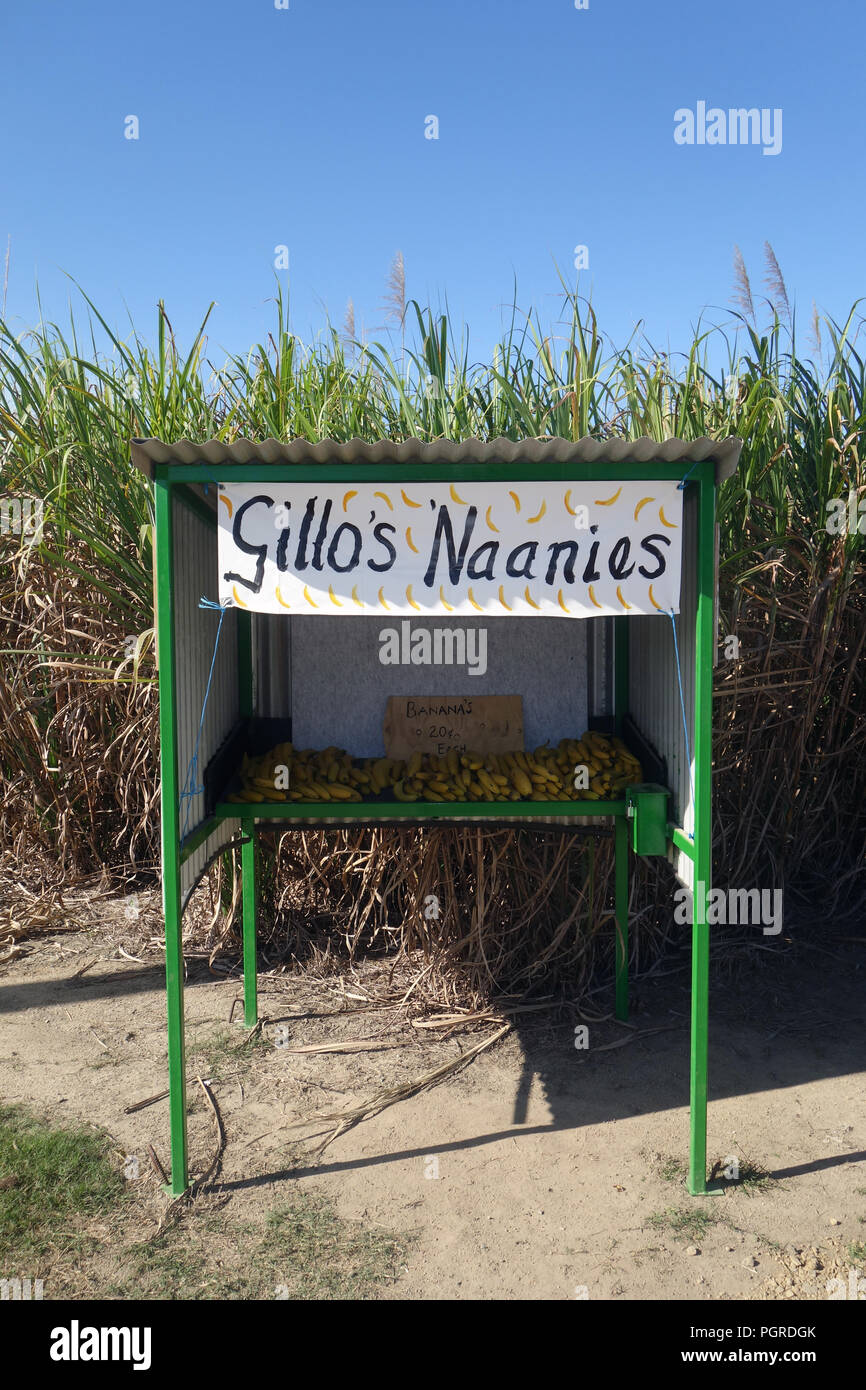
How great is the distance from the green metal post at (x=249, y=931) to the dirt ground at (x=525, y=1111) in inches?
4.4

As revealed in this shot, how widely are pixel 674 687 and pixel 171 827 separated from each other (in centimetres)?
194

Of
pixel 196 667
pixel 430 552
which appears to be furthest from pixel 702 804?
pixel 196 667

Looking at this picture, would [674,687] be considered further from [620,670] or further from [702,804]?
[620,670]

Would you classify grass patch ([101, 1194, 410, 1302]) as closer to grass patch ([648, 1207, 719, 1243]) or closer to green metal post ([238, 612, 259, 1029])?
grass patch ([648, 1207, 719, 1243])

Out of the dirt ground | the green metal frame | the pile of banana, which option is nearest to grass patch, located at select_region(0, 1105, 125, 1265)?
the dirt ground

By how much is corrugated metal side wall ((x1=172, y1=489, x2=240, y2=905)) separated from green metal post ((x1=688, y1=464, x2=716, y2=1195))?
5.75ft

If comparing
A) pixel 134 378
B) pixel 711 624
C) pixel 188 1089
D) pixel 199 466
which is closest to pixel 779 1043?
pixel 711 624

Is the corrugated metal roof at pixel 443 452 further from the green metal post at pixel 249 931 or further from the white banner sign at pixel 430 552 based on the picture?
the green metal post at pixel 249 931

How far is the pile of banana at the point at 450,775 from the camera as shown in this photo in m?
3.90

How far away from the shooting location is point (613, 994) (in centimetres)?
472

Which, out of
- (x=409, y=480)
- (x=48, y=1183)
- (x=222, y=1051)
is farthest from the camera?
(x=222, y=1051)

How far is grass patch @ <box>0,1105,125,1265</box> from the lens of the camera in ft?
9.59

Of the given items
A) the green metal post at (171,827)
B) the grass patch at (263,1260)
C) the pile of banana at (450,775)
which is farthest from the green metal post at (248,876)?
the grass patch at (263,1260)

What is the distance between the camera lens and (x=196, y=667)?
3545mm
